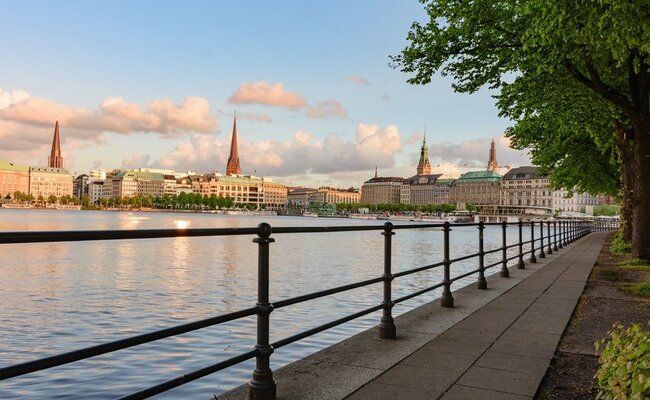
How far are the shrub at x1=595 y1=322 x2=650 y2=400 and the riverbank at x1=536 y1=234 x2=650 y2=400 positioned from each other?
1220 millimetres

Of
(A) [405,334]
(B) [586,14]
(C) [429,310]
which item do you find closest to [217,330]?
(C) [429,310]

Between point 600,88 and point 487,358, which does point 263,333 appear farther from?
point 600,88

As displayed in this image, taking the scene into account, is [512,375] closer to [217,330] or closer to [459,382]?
[459,382]

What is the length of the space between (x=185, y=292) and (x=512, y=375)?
60.4 ft

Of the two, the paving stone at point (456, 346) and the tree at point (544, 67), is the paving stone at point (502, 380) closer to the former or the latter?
the paving stone at point (456, 346)

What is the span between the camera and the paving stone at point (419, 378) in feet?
17.3

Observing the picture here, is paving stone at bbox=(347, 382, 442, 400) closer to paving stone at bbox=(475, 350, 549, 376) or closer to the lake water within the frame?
paving stone at bbox=(475, 350, 549, 376)

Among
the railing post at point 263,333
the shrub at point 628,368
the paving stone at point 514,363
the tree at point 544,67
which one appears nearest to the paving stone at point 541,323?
the paving stone at point 514,363

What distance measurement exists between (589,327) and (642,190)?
39.4 ft

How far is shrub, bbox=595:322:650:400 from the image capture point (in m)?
3.20

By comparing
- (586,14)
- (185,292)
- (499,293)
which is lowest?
(185,292)

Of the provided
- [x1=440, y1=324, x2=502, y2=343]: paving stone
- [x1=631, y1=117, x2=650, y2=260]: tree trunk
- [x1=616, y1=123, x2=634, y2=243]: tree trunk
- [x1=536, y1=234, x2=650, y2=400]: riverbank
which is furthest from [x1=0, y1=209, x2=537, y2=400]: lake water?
[x1=616, y1=123, x2=634, y2=243]: tree trunk

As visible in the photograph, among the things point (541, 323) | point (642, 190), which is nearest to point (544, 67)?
point (642, 190)

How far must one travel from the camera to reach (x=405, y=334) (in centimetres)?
755
